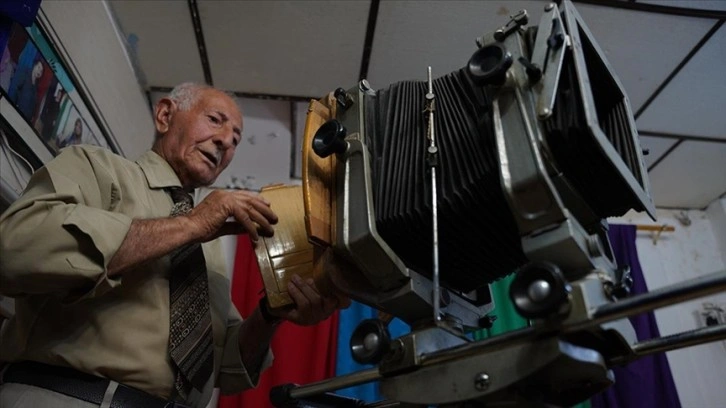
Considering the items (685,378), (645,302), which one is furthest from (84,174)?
(685,378)

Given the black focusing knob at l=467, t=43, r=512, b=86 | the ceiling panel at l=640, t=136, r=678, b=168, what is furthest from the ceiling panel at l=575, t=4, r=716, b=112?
the black focusing knob at l=467, t=43, r=512, b=86

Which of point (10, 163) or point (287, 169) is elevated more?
point (287, 169)

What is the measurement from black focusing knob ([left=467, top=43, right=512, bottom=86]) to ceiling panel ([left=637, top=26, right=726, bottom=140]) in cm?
164

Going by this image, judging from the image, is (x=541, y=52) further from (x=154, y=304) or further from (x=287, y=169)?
(x=287, y=169)

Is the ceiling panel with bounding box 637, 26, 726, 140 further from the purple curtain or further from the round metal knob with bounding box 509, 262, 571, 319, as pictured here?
the round metal knob with bounding box 509, 262, 571, 319

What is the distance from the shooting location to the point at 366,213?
2.64 ft

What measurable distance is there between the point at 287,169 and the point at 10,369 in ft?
5.83

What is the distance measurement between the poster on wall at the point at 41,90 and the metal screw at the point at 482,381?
1217 mm

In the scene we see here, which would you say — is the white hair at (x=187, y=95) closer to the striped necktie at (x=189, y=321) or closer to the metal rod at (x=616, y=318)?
the striped necktie at (x=189, y=321)

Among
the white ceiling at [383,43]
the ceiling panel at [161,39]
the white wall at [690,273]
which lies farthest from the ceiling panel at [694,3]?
the ceiling panel at [161,39]

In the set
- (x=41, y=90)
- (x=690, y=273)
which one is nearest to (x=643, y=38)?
(x=690, y=273)

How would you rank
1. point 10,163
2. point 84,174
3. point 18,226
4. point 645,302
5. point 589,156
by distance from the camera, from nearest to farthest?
point 645,302
point 589,156
point 18,226
point 84,174
point 10,163

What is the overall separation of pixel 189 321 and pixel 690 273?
2554mm

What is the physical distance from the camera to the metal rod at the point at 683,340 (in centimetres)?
56
